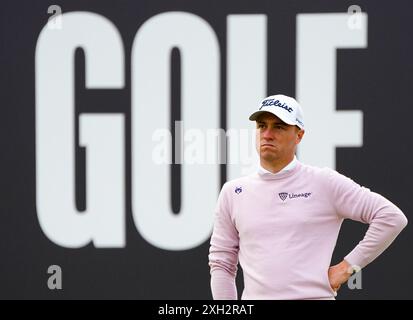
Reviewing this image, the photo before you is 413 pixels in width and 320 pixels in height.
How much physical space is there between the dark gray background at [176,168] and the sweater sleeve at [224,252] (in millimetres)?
1313

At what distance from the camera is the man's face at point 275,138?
6.74ft

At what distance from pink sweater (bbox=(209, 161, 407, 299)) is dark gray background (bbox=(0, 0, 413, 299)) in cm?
133

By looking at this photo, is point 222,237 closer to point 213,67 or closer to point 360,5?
point 213,67

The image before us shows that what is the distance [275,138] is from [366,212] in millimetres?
347

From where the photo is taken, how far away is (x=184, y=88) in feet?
11.5

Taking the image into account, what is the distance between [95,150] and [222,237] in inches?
60.4

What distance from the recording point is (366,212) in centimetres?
207

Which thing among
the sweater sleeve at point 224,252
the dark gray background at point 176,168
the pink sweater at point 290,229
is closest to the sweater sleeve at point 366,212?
the pink sweater at point 290,229

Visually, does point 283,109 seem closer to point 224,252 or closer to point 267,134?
point 267,134

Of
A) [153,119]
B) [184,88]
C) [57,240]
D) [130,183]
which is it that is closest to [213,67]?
[184,88]

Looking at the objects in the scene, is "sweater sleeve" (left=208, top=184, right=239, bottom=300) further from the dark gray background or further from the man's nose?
the dark gray background

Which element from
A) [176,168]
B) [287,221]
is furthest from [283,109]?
[176,168]

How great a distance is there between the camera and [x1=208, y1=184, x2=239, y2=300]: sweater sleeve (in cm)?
212

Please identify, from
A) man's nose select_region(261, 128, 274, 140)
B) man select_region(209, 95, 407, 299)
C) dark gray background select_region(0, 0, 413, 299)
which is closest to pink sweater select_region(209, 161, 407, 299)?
man select_region(209, 95, 407, 299)
